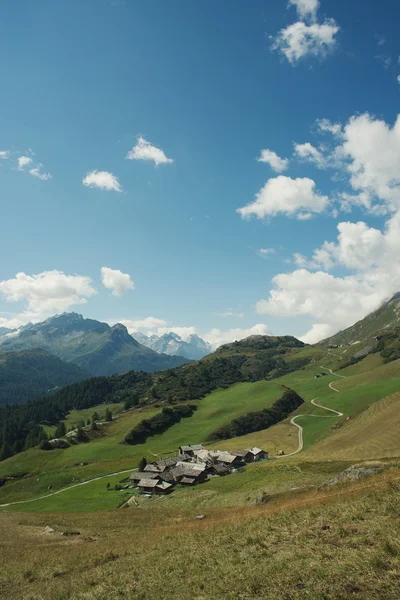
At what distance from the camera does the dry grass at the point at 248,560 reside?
13562 millimetres

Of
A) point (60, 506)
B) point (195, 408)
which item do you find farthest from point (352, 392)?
point (60, 506)

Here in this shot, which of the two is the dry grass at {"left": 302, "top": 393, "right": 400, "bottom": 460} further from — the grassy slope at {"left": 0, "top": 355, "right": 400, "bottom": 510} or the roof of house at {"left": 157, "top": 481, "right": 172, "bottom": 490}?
the roof of house at {"left": 157, "top": 481, "right": 172, "bottom": 490}

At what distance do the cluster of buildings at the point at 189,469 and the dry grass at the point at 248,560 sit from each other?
182 ft

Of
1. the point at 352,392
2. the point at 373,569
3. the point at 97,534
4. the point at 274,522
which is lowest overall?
the point at 352,392

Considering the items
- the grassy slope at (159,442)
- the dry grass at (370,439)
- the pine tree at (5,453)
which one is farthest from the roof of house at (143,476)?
the pine tree at (5,453)

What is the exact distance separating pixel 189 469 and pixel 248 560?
76.9 meters

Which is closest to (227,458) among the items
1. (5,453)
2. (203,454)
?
(203,454)

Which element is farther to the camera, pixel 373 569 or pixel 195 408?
pixel 195 408

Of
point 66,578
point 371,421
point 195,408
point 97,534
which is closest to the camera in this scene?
point 66,578

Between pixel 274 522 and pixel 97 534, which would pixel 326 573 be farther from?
pixel 97 534

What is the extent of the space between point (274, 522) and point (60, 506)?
68.5 meters

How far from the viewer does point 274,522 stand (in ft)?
73.8

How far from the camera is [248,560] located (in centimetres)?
1730

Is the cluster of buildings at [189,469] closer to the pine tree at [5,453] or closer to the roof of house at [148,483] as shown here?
the roof of house at [148,483]
